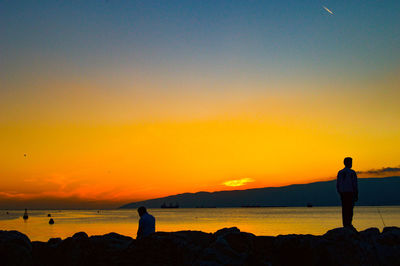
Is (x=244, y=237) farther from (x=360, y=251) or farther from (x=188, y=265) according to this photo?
(x=360, y=251)

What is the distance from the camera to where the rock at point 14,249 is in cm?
892

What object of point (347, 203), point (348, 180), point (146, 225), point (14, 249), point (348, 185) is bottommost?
point (14, 249)

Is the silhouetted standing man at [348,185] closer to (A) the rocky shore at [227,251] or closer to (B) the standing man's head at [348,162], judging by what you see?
(B) the standing man's head at [348,162]

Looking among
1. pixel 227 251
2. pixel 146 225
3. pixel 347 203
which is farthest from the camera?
pixel 347 203

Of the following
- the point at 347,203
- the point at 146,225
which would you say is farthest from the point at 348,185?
the point at 146,225

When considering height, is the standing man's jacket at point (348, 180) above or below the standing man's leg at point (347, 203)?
above

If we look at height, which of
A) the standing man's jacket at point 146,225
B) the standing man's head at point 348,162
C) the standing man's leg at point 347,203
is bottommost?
the standing man's jacket at point 146,225

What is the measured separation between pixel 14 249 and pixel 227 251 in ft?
14.4

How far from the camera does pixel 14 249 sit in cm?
911

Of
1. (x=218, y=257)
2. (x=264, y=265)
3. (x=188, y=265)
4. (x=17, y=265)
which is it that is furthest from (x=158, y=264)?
(x=17, y=265)

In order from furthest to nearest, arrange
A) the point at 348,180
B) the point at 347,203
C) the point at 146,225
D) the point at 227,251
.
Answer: the point at 347,203, the point at 348,180, the point at 146,225, the point at 227,251

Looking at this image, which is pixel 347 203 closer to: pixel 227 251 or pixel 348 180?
pixel 348 180

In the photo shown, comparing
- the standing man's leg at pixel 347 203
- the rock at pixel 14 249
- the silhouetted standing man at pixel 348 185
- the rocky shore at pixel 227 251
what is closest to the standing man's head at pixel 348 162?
the silhouetted standing man at pixel 348 185

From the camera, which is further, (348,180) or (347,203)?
(347,203)
